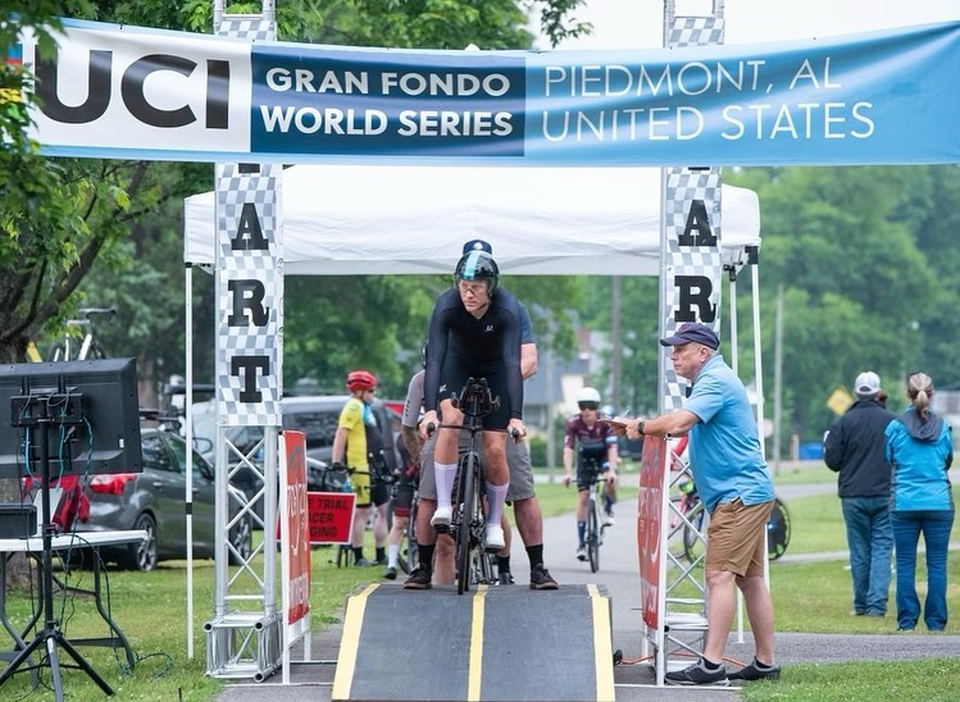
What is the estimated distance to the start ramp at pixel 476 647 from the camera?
950 cm

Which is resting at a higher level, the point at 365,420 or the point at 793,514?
the point at 365,420

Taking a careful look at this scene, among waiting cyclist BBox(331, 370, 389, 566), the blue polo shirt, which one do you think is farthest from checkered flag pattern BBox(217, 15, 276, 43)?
waiting cyclist BBox(331, 370, 389, 566)

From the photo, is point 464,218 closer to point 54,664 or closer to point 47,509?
point 47,509

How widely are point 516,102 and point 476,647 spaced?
335 centimetres

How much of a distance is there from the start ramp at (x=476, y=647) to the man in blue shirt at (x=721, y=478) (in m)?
0.75

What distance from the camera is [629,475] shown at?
6406cm

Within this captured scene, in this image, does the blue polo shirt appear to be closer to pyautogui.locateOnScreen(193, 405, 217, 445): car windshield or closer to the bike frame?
the bike frame

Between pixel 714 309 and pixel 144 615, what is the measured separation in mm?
6502

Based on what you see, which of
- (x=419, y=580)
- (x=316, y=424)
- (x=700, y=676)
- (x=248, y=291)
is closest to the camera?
(x=700, y=676)

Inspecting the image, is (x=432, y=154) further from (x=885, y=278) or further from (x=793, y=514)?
(x=885, y=278)

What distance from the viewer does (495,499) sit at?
37.0 feet

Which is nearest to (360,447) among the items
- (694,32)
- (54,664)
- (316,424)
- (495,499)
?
(316,424)

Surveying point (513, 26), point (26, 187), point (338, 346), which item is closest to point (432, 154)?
point (26, 187)

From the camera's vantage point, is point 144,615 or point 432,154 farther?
point 144,615
